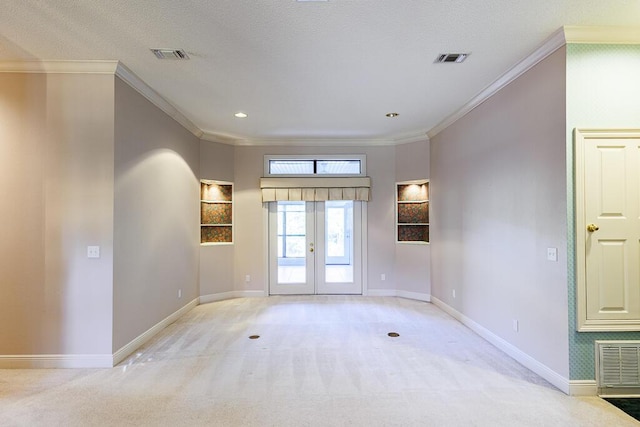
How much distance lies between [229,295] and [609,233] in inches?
207

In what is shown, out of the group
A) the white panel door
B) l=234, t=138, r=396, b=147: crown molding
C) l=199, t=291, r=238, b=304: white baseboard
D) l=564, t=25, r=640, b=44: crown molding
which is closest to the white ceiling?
l=564, t=25, r=640, b=44: crown molding

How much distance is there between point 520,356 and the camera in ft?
10.1

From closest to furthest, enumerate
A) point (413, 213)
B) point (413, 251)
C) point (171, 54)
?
point (171, 54)
point (413, 251)
point (413, 213)

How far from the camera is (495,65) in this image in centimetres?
309

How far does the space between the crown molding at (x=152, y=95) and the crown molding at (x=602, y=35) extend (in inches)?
157

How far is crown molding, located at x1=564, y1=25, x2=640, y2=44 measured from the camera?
2.49 m

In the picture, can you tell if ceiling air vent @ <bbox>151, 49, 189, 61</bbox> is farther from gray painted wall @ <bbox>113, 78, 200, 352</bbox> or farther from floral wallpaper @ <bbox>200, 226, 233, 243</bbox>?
floral wallpaper @ <bbox>200, 226, 233, 243</bbox>

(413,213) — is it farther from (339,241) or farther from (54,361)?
(54,361)

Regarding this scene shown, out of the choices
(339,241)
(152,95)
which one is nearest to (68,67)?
(152,95)

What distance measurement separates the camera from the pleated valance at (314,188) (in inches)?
228

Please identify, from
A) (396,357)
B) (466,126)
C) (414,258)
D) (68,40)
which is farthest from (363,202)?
(68,40)

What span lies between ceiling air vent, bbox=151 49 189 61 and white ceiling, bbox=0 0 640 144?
64mm

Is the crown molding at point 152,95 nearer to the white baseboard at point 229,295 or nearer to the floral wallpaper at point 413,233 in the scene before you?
the white baseboard at point 229,295

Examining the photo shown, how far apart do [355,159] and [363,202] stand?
83cm
